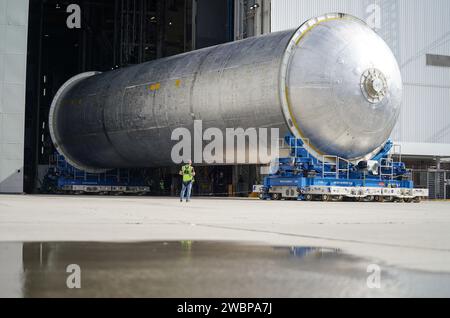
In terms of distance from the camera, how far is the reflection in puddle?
2.97 metres

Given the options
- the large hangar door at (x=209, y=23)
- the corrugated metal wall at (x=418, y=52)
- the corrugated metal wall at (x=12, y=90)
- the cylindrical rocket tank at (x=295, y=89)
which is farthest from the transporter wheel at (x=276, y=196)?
the large hangar door at (x=209, y=23)

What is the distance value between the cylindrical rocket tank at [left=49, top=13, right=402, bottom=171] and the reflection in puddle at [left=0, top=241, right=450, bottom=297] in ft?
44.9

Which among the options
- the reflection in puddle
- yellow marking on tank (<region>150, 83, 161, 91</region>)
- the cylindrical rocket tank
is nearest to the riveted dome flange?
the cylindrical rocket tank

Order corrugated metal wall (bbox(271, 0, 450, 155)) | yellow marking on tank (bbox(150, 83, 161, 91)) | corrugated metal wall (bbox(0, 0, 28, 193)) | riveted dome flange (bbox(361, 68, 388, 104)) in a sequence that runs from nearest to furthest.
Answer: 1. riveted dome flange (bbox(361, 68, 388, 104))
2. yellow marking on tank (bbox(150, 83, 161, 91))
3. corrugated metal wall (bbox(0, 0, 28, 193))
4. corrugated metal wall (bbox(271, 0, 450, 155))

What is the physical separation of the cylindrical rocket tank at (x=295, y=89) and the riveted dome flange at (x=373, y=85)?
3cm

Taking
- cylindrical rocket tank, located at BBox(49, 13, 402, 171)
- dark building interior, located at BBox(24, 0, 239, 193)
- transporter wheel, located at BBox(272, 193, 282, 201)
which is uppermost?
dark building interior, located at BBox(24, 0, 239, 193)

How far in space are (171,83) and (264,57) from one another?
422cm

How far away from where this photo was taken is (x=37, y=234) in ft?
20.0

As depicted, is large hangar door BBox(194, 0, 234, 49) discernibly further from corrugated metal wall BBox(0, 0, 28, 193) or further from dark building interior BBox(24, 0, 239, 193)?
corrugated metal wall BBox(0, 0, 28, 193)

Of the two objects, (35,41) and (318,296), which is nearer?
(318,296)

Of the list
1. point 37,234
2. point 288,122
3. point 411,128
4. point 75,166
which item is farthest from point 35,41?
point 37,234

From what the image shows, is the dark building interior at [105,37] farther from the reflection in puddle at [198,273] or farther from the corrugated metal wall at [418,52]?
the reflection in puddle at [198,273]

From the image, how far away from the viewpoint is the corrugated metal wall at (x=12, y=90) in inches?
932

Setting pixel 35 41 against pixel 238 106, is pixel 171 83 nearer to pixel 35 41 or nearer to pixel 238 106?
pixel 238 106
